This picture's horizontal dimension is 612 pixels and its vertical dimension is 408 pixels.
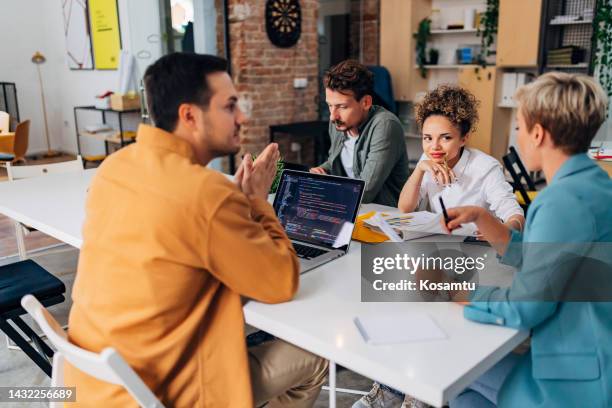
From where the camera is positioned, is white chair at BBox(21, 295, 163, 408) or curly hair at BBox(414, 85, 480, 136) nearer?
white chair at BBox(21, 295, 163, 408)

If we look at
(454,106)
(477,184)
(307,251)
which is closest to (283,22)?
(454,106)

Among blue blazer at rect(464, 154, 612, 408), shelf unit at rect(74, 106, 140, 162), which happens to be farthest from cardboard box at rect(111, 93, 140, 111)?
blue blazer at rect(464, 154, 612, 408)

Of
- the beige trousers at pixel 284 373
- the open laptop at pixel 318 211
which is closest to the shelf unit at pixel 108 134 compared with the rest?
the open laptop at pixel 318 211

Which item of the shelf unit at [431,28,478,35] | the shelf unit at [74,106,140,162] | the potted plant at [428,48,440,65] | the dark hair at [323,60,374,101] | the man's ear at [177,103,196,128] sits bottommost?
the shelf unit at [74,106,140,162]

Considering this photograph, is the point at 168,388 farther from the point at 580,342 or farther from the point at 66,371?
the point at 580,342

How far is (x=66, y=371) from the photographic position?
4.75ft

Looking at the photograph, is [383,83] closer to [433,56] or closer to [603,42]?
[433,56]

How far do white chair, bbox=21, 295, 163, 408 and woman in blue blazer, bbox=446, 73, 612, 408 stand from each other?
772 mm

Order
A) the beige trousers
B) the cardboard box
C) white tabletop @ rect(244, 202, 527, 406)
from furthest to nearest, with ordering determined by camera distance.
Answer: the cardboard box, the beige trousers, white tabletop @ rect(244, 202, 527, 406)

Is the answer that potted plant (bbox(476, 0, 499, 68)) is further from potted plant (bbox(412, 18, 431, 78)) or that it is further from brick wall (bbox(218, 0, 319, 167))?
brick wall (bbox(218, 0, 319, 167))

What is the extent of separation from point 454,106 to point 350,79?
0.60m

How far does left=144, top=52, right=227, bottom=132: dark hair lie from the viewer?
1.36 metres

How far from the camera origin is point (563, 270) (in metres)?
1.23

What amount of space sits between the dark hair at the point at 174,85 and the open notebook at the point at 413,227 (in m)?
0.82
